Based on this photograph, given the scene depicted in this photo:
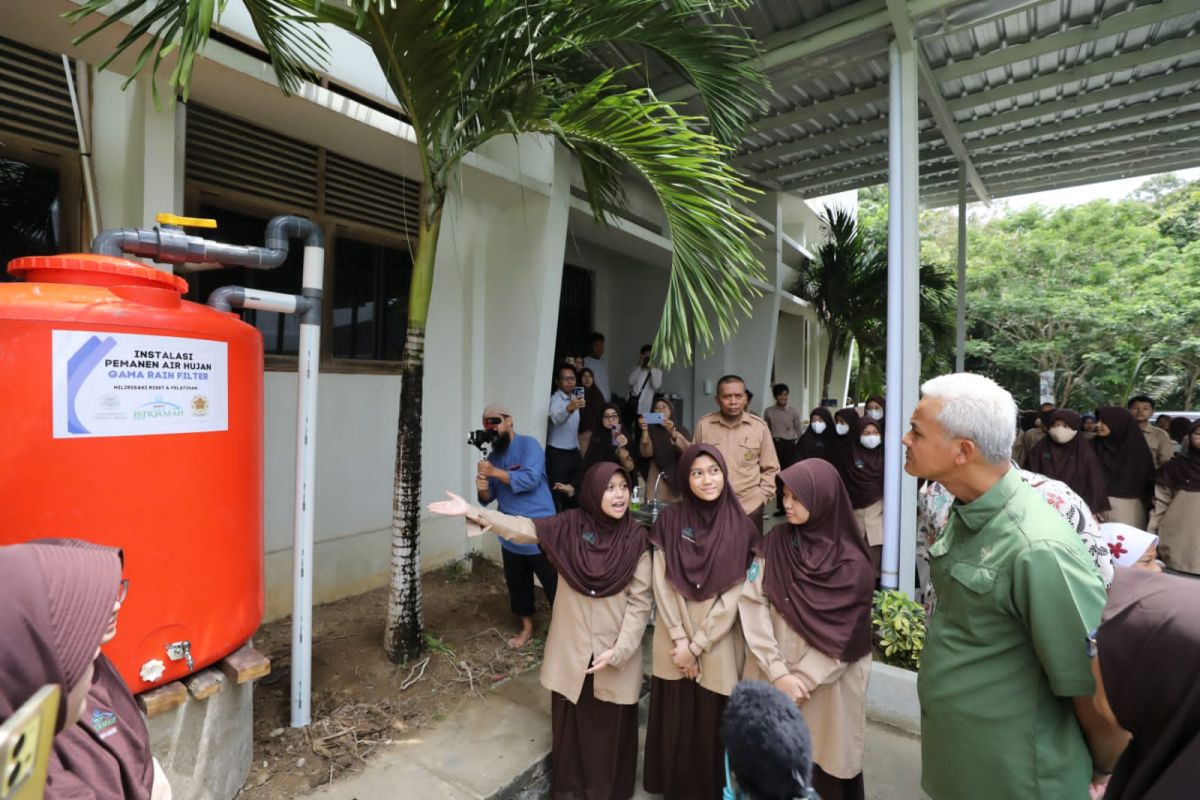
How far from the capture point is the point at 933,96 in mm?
4754

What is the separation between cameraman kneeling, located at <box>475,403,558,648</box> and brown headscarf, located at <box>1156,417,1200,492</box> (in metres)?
5.44

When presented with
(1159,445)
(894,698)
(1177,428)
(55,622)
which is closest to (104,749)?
(55,622)

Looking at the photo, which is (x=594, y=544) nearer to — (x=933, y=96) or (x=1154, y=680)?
(x=1154, y=680)

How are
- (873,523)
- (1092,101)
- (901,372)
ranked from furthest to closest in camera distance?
1. (1092,101)
2. (873,523)
3. (901,372)

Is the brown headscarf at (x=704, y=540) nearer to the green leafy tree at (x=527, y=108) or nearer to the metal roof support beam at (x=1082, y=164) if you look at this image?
the green leafy tree at (x=527, y=108)

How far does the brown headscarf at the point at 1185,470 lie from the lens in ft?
16.4

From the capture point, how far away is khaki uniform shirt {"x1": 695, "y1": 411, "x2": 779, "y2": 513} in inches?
158

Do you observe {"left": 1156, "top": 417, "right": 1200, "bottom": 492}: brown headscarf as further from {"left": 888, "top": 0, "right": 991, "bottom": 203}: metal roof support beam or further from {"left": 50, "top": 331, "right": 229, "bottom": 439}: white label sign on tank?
{"left": 50, "top": 331, "right": 229, "bottom": 439}: white label sign on tank

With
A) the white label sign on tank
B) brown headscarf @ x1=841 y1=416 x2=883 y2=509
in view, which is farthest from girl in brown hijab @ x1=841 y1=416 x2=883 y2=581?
the white label sign on tank

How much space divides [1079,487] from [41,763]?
6492mm

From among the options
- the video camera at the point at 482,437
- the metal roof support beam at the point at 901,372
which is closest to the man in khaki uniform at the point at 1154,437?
the metal roof support beam at the point at 901,372

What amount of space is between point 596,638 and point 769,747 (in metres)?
1.69

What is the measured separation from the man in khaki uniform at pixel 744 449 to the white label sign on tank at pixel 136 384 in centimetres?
288

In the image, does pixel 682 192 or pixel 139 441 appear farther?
pixel 682 192
